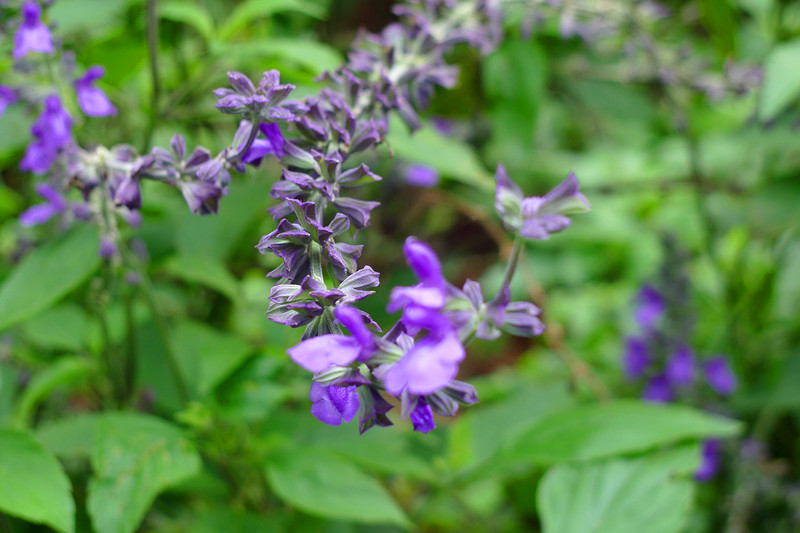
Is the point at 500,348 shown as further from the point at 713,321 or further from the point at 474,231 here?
the point at 713,321

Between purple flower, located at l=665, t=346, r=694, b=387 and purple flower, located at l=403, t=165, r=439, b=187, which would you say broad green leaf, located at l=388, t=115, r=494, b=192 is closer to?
purple flower, located at l=403, t=165, r=439, b=187

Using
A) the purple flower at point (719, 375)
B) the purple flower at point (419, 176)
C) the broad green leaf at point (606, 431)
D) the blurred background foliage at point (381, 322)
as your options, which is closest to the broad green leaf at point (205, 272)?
the blurred background foliage at point (381, 322)

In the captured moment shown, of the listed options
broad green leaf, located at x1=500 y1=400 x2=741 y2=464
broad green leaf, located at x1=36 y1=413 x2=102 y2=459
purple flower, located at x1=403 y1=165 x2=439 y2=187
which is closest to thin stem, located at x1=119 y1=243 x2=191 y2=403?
broad green leaf, located at x1=36 y1=413 x2=102 y2=459

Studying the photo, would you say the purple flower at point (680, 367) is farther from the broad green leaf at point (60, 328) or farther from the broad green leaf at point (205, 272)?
the broad green leaf at point (60, 328)

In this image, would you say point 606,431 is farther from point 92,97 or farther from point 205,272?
point 92,97

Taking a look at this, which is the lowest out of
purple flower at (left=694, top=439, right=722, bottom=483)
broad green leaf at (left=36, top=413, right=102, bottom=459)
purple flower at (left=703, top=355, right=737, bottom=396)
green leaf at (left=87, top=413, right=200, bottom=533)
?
purple flower at (left=694, top=439, right=722, bottom=483)

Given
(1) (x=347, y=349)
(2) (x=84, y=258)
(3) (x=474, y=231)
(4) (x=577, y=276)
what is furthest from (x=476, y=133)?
(1) (x=347, y=349)

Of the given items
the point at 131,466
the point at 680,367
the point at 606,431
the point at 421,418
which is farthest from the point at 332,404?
the point at 680,367
